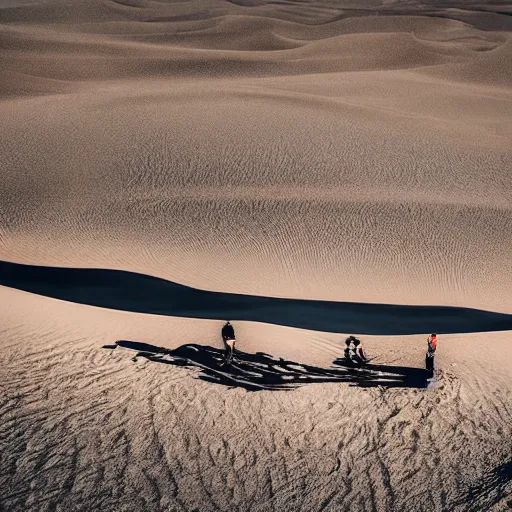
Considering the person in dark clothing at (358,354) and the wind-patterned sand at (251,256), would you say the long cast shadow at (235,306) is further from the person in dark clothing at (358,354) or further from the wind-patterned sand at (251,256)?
the person in dark clothing at (358,354)

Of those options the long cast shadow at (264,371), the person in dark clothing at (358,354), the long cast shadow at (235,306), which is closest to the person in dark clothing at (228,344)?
the long cast shadow at (264,371)

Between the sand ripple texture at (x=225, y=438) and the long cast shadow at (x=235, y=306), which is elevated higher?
the long cast shadow at (x=235, y=306)

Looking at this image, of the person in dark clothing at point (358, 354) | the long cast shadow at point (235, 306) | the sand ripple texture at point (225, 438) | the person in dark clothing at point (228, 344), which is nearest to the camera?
the sand ripple texture at point (225, 438)

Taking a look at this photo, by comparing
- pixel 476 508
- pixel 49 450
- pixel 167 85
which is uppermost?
pixel 167 85

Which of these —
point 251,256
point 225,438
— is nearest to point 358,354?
point 225,438

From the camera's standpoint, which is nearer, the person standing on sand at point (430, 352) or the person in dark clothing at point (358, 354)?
the person standing on sand at point (430, 352)

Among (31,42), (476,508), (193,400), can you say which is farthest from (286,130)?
(31,42)

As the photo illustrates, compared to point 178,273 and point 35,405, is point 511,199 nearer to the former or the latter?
point 178,273

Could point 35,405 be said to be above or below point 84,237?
below

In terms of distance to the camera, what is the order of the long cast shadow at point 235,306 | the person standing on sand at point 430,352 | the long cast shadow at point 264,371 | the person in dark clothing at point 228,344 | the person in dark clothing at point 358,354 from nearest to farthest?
the long cast shadow at point 264,371 < the person standing on sand at point 430,352 < the person in dark clothing at point 228,344 < the person in dark clothing at point 358,354 < the long cast shadow at point 235,306
